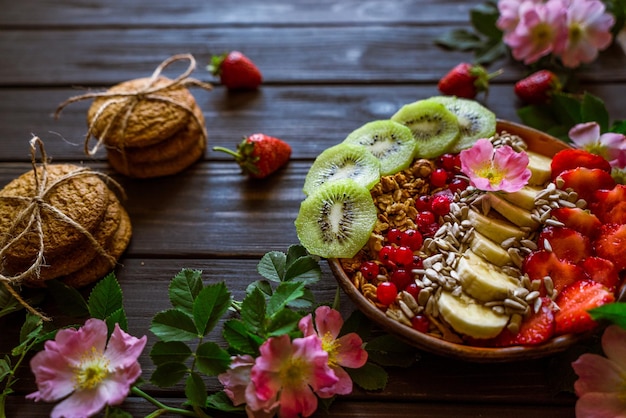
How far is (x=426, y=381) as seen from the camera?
105cm

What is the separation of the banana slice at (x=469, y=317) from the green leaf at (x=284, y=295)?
Result: 0.23 m

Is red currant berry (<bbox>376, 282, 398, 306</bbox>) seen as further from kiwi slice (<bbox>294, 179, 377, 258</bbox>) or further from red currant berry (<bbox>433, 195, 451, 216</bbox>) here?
red currant berry (<bbox>433, 195, 451, 216</bbox>)

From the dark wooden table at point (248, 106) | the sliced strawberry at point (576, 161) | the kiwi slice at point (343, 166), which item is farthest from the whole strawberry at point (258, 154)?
the sliced strawberry at point (576, 161)

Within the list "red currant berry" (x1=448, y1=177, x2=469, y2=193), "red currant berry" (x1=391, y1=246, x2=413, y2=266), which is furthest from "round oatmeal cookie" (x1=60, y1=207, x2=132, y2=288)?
"red currant berry" (x1=448, y1=177, x2=469, y2=193)


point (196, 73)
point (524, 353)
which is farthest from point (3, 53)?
point (524, 353)

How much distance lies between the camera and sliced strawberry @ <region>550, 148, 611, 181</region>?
1138mm

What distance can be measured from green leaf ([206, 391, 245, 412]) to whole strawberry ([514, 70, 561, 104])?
1012 mm

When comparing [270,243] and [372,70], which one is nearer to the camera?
[270,243]

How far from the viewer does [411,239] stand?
3.52ft

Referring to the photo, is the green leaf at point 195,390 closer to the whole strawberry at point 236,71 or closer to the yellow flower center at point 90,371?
the yellow flower center at point 90,371

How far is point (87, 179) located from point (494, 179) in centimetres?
80

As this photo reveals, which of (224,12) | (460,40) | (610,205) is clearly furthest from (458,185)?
(224,12)

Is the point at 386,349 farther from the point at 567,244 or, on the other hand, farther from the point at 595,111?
the point at 595,111

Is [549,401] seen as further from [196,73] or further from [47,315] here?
[196,73]
